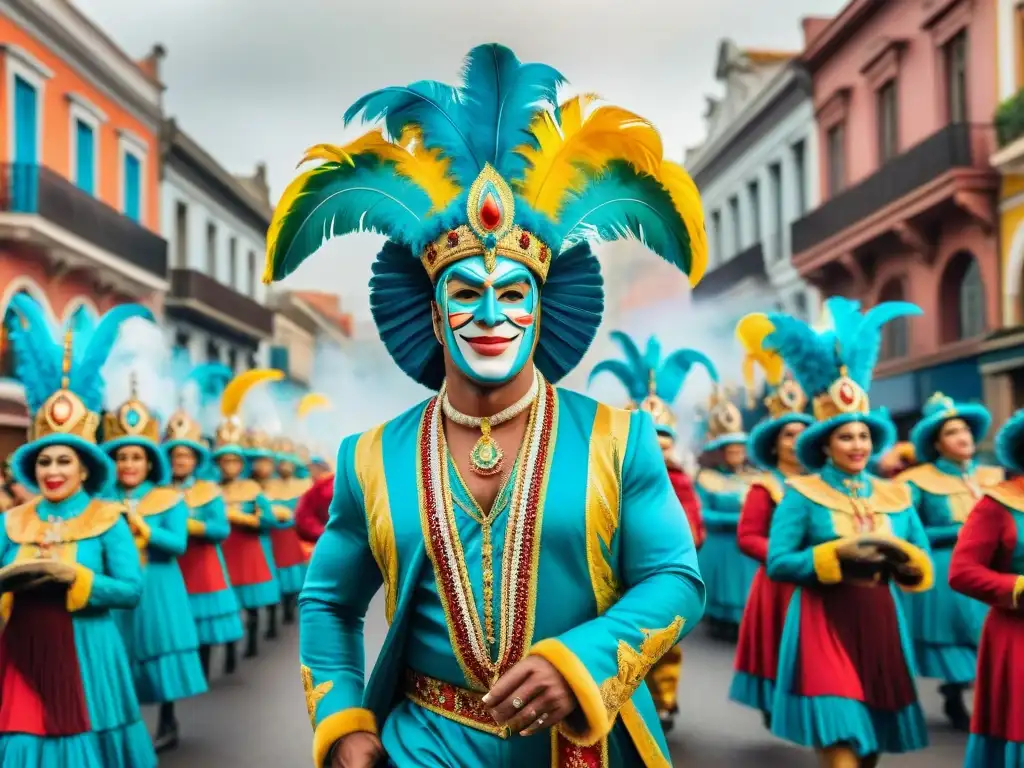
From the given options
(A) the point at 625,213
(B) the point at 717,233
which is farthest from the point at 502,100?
(B) the point at 717,233

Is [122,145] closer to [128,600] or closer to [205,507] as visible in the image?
[205,507]

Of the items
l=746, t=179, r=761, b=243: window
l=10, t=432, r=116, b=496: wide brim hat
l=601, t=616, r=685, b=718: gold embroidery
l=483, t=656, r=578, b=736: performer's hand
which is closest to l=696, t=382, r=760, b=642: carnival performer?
l=10, t=432, r=116, b=496: wide brim hat

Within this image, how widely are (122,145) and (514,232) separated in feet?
78.7

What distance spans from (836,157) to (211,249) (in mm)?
15239

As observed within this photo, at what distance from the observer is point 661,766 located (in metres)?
3.39

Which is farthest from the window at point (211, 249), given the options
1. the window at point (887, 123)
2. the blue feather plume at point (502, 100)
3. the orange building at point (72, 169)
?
the blue feather plume at point (502, 100)

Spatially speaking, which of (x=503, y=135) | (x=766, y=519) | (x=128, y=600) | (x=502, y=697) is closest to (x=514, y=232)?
(x=503, y=135)

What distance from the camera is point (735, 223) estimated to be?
107 ft

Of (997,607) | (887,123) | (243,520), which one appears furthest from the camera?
(887,123)

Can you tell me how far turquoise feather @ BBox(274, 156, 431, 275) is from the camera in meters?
3.65

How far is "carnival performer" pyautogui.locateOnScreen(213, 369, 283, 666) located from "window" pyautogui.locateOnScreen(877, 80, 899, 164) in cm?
1361

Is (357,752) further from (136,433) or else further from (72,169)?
(72,169)

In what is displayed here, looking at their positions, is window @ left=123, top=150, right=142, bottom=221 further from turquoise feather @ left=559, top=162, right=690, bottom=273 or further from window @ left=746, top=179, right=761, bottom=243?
turquoise feather @ left=559, top=162, right=690, bottom=273

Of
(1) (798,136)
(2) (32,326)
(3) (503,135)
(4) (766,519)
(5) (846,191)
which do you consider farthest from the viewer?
(1) (798,136)
